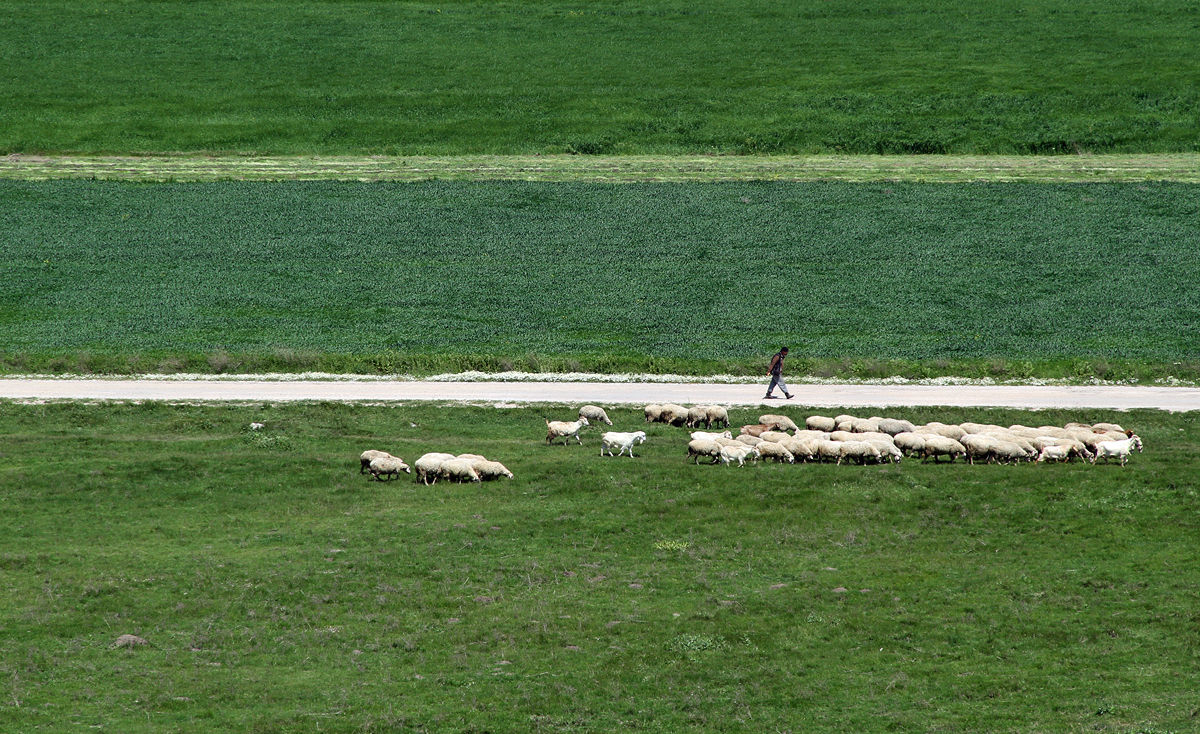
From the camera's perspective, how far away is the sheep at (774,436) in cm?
3491

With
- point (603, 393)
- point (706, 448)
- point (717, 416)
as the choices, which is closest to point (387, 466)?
point (706, 448)

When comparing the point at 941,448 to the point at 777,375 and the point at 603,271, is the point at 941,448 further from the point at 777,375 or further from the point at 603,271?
the point at 603,271

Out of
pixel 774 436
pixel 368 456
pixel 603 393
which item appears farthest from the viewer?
pixel 603 393

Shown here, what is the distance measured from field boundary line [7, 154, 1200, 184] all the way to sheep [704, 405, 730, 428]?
34.7m

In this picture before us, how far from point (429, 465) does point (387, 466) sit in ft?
4.05

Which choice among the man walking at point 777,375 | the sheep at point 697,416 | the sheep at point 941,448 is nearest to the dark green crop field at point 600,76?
the man walking at point 777,375

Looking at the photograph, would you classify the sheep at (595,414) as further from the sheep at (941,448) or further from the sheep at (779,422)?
the sheep at (941,448)

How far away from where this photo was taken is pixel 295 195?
2697 inches

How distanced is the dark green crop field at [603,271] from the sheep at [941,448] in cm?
1248

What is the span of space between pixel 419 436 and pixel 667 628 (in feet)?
52.3

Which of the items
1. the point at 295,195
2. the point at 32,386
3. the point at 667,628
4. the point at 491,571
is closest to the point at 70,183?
the point at 295,195

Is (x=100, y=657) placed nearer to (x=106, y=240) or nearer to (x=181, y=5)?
(x=106, y=240)

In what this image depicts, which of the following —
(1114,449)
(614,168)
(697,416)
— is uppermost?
(614,168)

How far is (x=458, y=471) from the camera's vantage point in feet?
107
